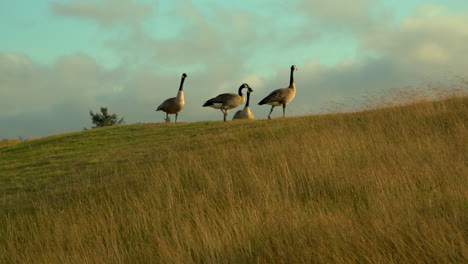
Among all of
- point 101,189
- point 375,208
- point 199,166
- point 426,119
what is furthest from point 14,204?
point 426,119

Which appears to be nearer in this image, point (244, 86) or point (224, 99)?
point (224, 99)

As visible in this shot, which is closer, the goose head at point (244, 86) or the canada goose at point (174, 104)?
the canada goose at point (174, 104)

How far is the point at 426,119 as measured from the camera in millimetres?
16281

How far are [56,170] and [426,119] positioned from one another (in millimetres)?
12437

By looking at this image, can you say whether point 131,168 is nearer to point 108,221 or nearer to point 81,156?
point 81,156

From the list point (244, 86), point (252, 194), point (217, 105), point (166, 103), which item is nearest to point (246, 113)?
point (244, 86)

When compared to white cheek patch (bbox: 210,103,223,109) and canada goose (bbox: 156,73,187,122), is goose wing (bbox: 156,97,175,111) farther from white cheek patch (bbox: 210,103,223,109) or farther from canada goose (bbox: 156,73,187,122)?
white cheek patch (bbox: 210,103,223,109)

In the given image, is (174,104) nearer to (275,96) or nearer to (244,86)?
(244,86)

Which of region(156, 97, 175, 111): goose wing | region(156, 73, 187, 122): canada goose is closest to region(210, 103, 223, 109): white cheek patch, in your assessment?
region(156, 73, 187, 122): canada goose

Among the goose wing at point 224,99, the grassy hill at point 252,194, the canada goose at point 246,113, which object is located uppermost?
the goose wing at point 224,99

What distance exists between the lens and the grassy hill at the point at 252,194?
5591 millimetres

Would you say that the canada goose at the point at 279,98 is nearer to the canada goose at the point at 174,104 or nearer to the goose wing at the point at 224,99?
the goose wing at the point at 224,99

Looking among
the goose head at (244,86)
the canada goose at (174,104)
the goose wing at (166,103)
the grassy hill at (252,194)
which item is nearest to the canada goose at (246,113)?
the goose head at (244,86)

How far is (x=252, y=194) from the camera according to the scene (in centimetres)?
929
